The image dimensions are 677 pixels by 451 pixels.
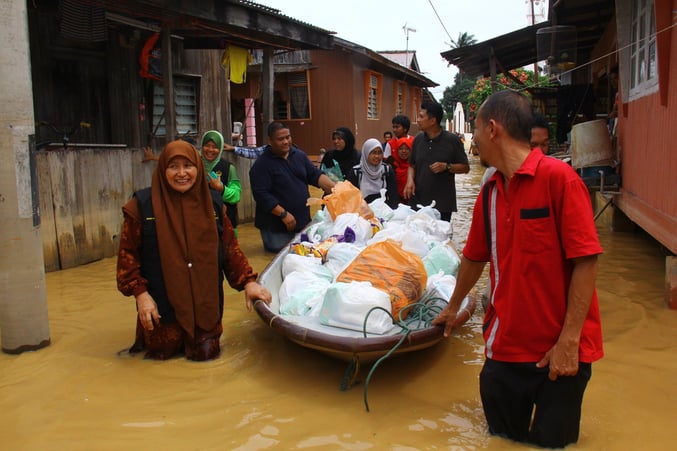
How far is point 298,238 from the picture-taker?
599 cm

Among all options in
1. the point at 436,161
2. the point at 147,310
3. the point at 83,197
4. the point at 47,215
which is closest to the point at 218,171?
the point at 83,197

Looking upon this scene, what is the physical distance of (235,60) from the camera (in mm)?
10992

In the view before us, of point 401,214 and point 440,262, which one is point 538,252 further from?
point 401,214

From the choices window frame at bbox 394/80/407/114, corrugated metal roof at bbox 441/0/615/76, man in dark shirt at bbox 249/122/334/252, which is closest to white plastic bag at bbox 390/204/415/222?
man in dark shirt at bbox 249/122/334/252

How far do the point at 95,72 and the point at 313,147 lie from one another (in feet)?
31.9

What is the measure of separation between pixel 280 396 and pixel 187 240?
116 centimetres

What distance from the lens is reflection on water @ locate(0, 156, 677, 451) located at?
318 cm

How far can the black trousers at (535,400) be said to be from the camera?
8.46 ft

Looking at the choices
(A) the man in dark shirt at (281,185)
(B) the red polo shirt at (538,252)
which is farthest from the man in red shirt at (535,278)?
(A) the man in dark shirt at (281,185)

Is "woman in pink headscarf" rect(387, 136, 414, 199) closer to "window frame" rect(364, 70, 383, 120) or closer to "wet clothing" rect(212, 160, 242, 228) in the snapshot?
"wet clothing" rect(212, 160, 242, 228)

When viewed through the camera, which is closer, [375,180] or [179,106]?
[375,180]

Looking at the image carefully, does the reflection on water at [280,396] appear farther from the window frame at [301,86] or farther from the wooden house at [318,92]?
the window frame at [301,86]

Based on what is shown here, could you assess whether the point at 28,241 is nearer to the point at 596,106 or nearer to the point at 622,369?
the point at 622,369

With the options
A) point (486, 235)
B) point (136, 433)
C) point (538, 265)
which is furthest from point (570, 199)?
point (136, 433)
